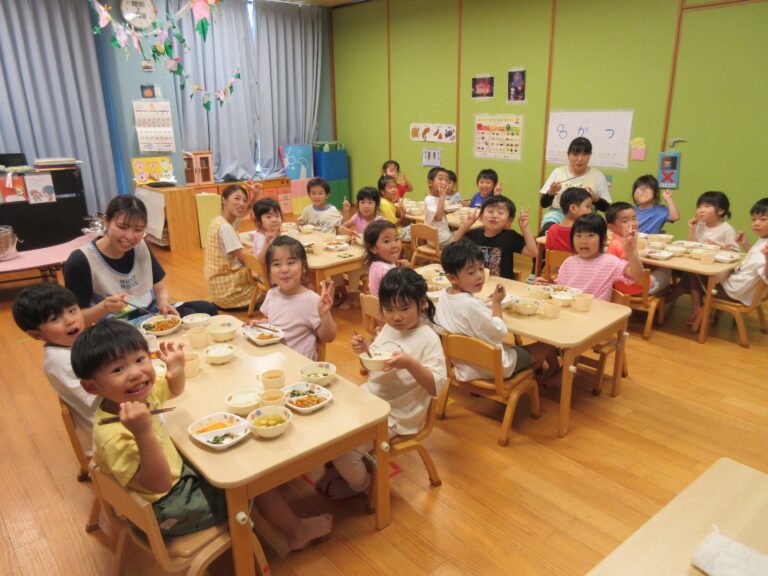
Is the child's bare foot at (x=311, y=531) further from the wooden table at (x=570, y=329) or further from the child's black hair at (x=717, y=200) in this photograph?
the child's black hair at (x=717, y=200)

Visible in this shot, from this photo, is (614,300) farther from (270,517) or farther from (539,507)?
(270,517)

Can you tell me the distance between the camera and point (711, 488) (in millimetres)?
1416

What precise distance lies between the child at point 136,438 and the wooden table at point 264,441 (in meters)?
0.10

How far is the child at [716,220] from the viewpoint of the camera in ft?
14.4

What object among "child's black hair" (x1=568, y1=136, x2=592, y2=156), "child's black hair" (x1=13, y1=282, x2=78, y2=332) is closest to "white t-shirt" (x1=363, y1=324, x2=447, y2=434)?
"child's black hair" (x1=13, y1=282, x2=78, y2=332)

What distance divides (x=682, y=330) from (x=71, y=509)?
428 cm

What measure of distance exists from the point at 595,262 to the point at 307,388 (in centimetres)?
215

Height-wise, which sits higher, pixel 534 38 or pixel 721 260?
pixel 534 38

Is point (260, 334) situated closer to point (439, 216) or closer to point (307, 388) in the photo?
point (307, 388)

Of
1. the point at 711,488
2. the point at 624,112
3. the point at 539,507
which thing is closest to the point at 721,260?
the point at 624,112

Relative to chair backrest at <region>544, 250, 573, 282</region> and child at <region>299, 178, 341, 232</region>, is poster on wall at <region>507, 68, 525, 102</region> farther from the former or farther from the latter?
chair backrest at <region>544, 250, 573, 282</region>

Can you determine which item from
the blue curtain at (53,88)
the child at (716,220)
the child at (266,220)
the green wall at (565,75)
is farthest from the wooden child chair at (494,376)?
the blue curtain at (53,88)

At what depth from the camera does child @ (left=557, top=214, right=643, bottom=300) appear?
3279mm

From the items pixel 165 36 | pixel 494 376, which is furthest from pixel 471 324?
pixel 165 36
